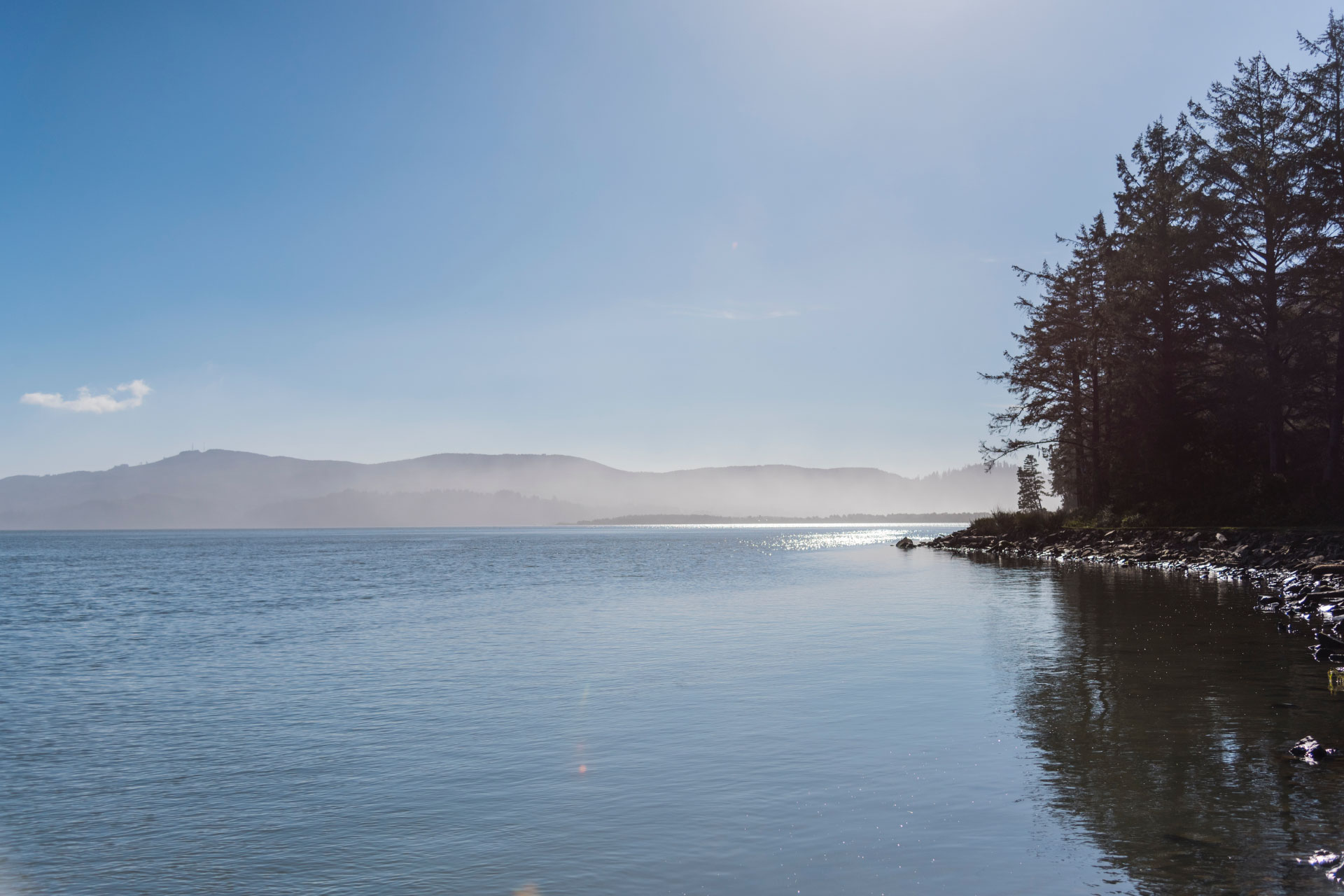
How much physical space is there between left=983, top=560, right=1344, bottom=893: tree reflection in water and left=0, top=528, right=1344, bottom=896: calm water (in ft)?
0.16

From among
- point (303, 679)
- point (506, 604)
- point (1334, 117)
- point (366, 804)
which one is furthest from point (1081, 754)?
point (1334, 117)

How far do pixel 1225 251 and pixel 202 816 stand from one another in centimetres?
4708

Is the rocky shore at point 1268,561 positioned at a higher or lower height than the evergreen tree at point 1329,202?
lower

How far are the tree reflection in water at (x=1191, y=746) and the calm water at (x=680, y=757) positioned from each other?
0.16ft

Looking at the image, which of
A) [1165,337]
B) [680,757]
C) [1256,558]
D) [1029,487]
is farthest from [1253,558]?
[1029,487]

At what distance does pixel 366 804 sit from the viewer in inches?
389

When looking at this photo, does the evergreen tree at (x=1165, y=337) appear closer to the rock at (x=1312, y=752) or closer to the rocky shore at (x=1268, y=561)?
the rocky shore at (x=1268, y=561)

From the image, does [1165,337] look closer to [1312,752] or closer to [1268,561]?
[1268,561]

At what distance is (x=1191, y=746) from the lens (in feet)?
36.6

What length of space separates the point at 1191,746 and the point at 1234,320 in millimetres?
39668

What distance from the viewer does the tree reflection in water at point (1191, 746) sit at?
766cm

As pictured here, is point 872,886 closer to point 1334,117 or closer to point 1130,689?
point 1130,689

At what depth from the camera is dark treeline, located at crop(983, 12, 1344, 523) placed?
39469mm

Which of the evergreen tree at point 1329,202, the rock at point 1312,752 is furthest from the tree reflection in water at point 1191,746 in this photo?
the evergreen tree at point 1329,202
